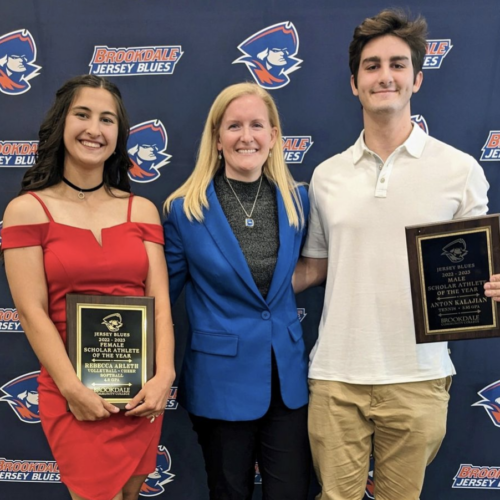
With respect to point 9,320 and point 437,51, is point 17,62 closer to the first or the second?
point 9,320

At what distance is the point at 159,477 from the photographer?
2.62m

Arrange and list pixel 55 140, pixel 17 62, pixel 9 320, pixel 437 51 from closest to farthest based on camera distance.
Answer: pixel 55 140 < pixel 437 51 < pixel 17 62 < pixel 9 320

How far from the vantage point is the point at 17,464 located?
104 inches

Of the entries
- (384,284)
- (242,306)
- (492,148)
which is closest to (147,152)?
(242,306)

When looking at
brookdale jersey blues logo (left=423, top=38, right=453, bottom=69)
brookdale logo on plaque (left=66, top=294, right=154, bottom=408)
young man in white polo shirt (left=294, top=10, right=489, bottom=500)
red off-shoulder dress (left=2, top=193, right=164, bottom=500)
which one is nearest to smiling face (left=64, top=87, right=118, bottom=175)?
red off-shoulder dress (left=2, top=193, right=164, bottom=500)

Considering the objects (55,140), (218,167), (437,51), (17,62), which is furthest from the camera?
(17,62)

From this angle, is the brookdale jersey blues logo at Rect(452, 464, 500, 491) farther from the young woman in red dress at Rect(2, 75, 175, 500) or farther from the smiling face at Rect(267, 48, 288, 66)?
Result: the smiling face at Rect(267, 48, 288, 66)

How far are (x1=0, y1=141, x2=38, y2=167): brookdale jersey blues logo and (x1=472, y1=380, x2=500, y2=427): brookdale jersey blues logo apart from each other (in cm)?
242

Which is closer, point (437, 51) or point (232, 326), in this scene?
point (232, 326)

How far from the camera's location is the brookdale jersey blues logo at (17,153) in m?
2.48

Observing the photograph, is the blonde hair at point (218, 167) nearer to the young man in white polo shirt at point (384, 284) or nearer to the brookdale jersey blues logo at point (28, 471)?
the young man in white polo shirt at point (384, 284)

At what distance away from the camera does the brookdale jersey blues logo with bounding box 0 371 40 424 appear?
258 cm

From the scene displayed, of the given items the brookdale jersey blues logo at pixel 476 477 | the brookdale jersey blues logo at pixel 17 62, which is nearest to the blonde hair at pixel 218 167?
the brookdale jersey blues logo at pixel 17 62

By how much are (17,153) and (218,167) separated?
1.14 meters
